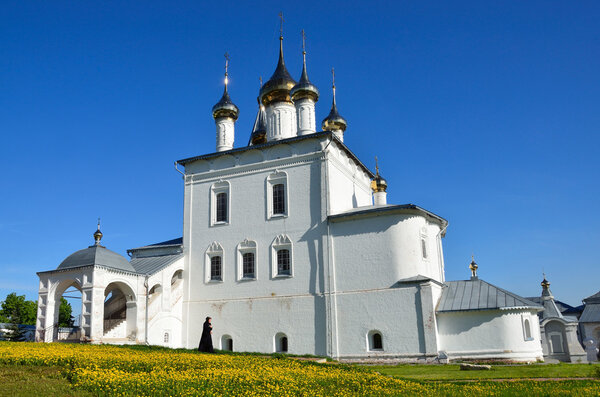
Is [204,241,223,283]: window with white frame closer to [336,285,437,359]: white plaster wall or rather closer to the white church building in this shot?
the white church building

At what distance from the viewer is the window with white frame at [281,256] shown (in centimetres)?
2008

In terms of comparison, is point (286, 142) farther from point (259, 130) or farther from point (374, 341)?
point (374, 341)

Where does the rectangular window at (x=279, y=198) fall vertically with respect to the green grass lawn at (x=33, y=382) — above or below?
above

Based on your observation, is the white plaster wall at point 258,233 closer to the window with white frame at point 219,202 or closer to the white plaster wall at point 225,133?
the window with white frame at point 219,202

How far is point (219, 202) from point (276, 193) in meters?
2.72

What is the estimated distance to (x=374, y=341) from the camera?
1831 cm

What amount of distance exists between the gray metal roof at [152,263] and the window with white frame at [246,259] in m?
2.65

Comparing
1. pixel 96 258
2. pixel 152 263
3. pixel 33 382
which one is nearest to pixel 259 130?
pixel 152 263

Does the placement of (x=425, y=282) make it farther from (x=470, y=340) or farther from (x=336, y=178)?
(x=336, y=178)

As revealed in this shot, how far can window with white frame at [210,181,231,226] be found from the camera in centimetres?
2183

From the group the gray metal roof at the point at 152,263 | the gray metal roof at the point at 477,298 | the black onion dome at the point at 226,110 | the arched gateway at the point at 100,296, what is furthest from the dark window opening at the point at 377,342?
the black onion dome at the point at 226,110

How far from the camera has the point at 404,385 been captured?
9344 mm

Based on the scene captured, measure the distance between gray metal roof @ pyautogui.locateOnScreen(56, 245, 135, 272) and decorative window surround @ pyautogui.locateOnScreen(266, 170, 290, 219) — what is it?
571cm

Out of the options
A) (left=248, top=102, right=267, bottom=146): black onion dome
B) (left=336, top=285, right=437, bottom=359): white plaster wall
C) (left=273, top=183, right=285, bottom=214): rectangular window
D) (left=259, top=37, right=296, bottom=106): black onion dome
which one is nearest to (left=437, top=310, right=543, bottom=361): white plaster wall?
(left=336, top=285, right=437, bottom=359): white plaster wall
